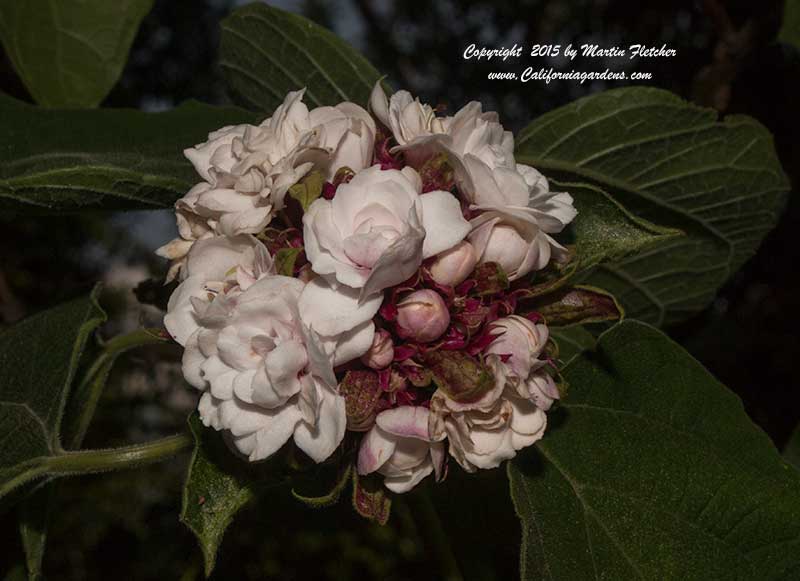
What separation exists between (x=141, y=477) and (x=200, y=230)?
2485 mm

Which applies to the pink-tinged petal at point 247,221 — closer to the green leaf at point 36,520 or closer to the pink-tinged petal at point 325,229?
the pink-tinged petal at point 325,229

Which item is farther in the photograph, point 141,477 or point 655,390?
point 141,477

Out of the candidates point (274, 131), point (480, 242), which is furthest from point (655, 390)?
point (274, 131)

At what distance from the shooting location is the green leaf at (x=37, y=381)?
3.84 ft

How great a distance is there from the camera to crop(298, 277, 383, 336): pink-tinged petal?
0.86 metres

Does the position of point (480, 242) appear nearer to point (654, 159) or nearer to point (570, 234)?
point (570, 234)

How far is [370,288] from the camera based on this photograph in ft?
2.78

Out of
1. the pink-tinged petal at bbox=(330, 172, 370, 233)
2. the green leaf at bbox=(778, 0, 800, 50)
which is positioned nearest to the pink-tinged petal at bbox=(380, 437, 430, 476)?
the pink-tinged petal at bbox=(330, 172, 370, 233)

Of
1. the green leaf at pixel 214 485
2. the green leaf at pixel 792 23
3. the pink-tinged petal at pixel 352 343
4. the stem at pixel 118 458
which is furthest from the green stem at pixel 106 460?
the green leaf at pixel 792 23

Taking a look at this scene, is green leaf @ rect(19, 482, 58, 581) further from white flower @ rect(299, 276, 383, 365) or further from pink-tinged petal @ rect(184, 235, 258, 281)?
white flower @ rect(299, 276, 383, 365)

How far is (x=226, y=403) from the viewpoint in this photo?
2.99 ft

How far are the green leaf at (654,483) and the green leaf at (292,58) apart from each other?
1.98 feet

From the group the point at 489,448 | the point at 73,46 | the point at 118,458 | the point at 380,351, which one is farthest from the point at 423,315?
the point at 73,46

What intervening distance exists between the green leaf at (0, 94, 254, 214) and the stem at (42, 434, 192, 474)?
0.32 m
